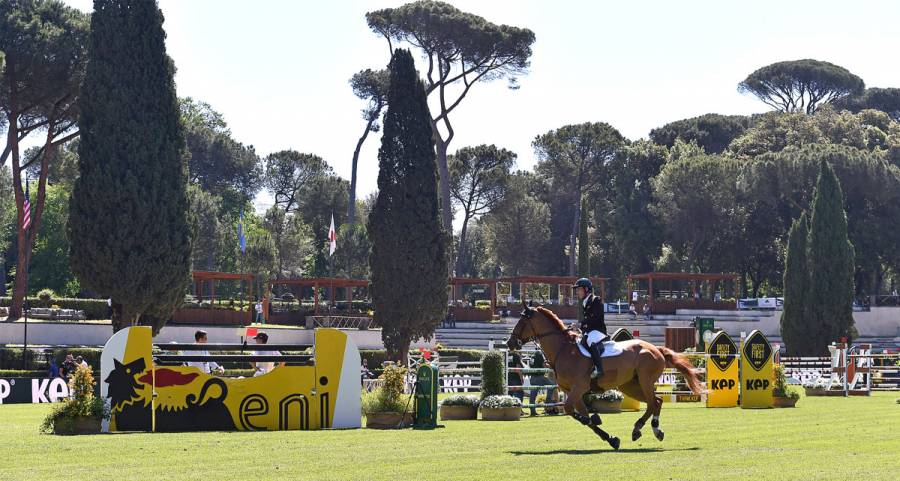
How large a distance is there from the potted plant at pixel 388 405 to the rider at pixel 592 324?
4.22 m

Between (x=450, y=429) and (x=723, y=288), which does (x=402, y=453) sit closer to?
(x=450, y=429)

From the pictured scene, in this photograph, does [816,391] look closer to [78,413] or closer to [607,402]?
[607,402]

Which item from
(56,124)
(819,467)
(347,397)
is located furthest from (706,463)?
(56,124)

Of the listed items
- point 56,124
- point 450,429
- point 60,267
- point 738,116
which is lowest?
point 450,429

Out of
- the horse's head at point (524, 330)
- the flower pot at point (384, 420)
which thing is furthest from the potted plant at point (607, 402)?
the horse's head at point (524, 330)

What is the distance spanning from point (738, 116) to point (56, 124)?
207 feet

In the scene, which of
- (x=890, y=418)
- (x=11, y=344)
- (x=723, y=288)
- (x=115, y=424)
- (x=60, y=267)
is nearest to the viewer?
(x=115, y=424)

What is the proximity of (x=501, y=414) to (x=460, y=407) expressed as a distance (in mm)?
920

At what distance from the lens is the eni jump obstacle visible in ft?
58.5

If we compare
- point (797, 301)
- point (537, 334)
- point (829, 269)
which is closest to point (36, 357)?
point (537, 334)

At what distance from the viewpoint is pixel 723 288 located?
87.1 meters

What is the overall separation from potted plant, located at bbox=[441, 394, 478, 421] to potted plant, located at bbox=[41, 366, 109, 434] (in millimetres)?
6688

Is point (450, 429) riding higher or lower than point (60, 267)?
lower

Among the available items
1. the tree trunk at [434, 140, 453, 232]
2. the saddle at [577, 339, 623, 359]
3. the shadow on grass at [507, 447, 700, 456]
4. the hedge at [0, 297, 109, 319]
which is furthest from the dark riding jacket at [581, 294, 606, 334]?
the tree trunk at [434, 140, 453, 232]
